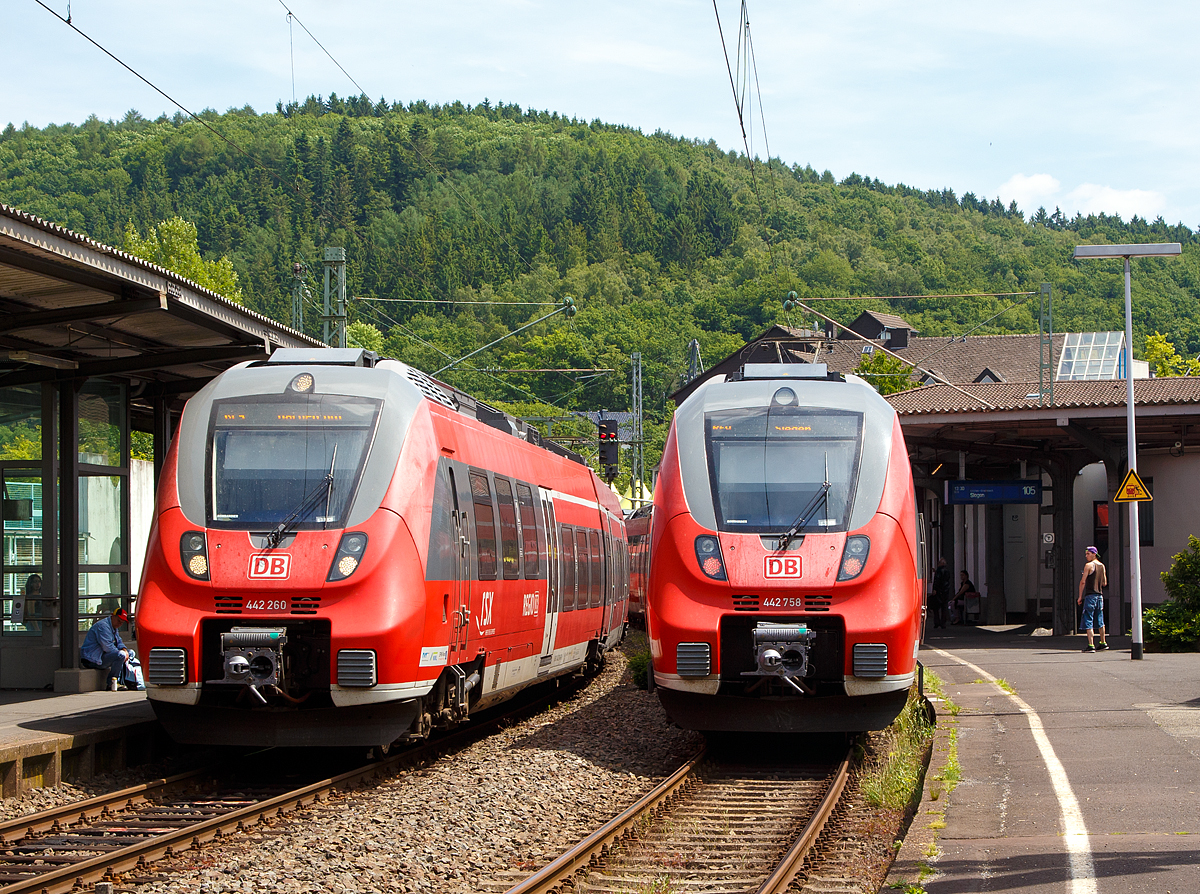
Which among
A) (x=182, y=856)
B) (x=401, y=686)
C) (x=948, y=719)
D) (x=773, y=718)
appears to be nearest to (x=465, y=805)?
(x=401, y=686)


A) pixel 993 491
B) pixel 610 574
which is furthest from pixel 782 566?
pixel 993 491

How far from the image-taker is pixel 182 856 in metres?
8.04

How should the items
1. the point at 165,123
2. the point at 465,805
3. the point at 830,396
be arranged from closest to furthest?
the point at 465,805
the point at 830,396
the point at 165,123

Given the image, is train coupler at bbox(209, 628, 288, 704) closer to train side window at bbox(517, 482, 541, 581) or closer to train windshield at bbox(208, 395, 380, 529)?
train windshield at bbox(208, 395, 380, 529)

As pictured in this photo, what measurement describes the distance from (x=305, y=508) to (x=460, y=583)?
1749 mm

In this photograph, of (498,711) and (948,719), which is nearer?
(948,719)

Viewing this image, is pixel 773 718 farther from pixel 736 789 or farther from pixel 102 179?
pixel 102 179

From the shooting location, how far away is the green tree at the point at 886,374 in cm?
4800

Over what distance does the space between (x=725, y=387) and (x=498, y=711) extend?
21.2 feet

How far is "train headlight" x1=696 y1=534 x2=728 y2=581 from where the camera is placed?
10898mm

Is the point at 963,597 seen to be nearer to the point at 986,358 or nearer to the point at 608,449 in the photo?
the point at 608,449

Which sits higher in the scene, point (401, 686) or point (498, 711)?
point (401, 686)

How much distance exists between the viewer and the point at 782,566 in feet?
35.7

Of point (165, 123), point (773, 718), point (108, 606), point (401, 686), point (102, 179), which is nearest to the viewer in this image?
point (401, 686)
